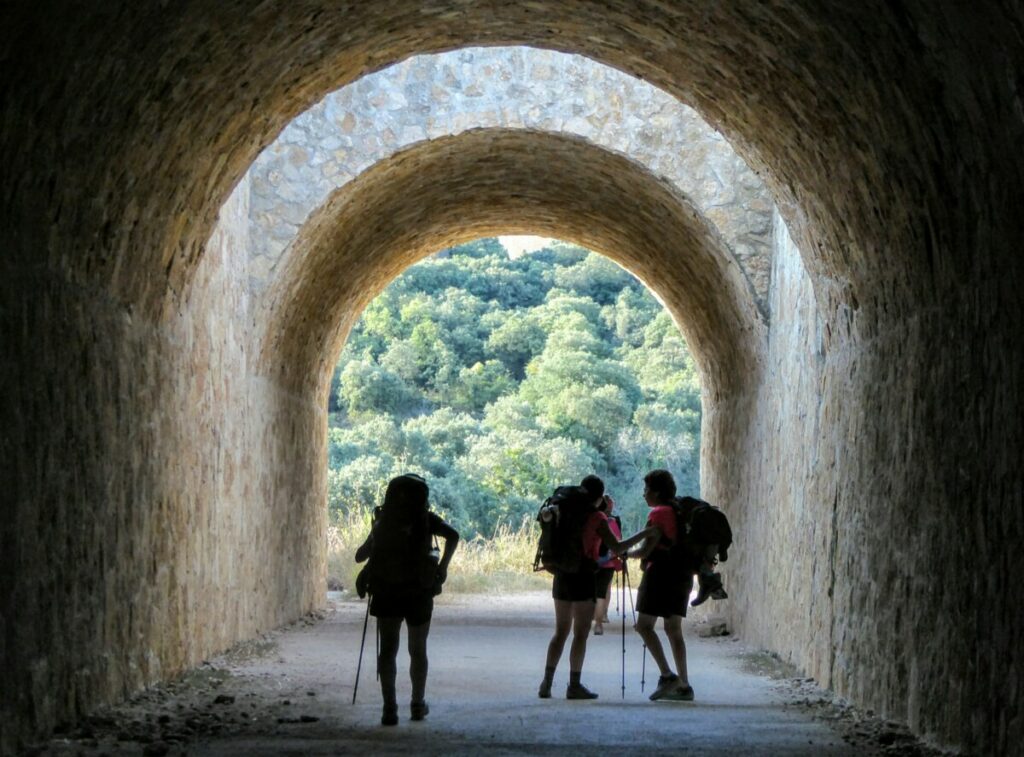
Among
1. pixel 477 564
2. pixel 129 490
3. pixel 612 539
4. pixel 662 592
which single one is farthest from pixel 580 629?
→ pixel 477 564

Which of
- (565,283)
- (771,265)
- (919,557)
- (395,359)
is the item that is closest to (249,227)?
(771,265)

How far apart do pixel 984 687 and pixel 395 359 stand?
38043mm

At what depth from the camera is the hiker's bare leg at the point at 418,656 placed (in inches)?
313

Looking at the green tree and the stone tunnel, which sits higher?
the green tree

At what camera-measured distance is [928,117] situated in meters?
6.59

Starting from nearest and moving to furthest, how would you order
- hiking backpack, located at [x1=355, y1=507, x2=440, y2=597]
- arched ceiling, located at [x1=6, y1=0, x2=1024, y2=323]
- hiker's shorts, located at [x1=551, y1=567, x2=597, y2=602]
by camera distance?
arched ceiling, located at [x1=6, y1=0, x2=1024, y2=323] → hiking backpack, located at [x1=355, y1=507, x2=440, y2=597] → hiker's shorts, located at [x1=551, y1=567, x2=597, y2=602]

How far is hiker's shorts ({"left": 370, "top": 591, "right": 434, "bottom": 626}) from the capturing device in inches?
311

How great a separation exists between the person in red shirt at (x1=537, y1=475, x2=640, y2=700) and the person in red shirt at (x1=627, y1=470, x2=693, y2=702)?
23cm

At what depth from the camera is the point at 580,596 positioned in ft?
30.5

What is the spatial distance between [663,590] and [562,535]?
2.44 feet

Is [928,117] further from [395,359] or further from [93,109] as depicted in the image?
[395,359]

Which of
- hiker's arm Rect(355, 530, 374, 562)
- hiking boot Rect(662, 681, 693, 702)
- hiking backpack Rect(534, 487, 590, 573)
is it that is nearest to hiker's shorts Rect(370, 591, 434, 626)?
hiker's arm Rect(355, 530, 374, 562)

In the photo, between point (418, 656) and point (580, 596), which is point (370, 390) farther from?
point (418, 656)

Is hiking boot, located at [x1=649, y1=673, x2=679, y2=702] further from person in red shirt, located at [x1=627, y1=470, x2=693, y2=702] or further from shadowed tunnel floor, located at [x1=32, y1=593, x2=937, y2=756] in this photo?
shadowed tunnel floor, located at [x1=32, y1=593, x2=937, y2=756]
